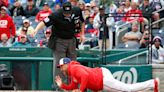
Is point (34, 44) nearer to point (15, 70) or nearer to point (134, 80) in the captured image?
point (15, 70)

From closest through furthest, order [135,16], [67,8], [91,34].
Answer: [67,8] < [135,16] < [91,34]

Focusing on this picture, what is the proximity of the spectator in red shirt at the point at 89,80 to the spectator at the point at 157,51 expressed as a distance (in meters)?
2.43

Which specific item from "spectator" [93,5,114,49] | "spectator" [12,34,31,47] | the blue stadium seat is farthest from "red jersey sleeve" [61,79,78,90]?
the blue stadium seat

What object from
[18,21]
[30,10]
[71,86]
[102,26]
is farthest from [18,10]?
[71,86]

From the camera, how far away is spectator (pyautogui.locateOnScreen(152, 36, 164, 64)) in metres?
13.2

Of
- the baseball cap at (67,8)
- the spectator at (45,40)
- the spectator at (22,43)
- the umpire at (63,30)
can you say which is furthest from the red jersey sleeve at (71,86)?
the spectator at (45,40)

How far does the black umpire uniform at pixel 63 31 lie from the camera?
11.8m

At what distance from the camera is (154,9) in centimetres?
1622

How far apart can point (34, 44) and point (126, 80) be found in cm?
335

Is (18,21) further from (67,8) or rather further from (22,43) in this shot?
(67,8)

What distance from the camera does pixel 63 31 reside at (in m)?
11.9

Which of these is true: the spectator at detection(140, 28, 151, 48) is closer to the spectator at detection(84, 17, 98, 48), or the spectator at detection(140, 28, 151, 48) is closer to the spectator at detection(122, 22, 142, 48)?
the spectator at detection(122, 22, 142, 48)

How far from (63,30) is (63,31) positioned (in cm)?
2

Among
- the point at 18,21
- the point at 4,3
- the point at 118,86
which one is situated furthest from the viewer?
the point at 4,3
